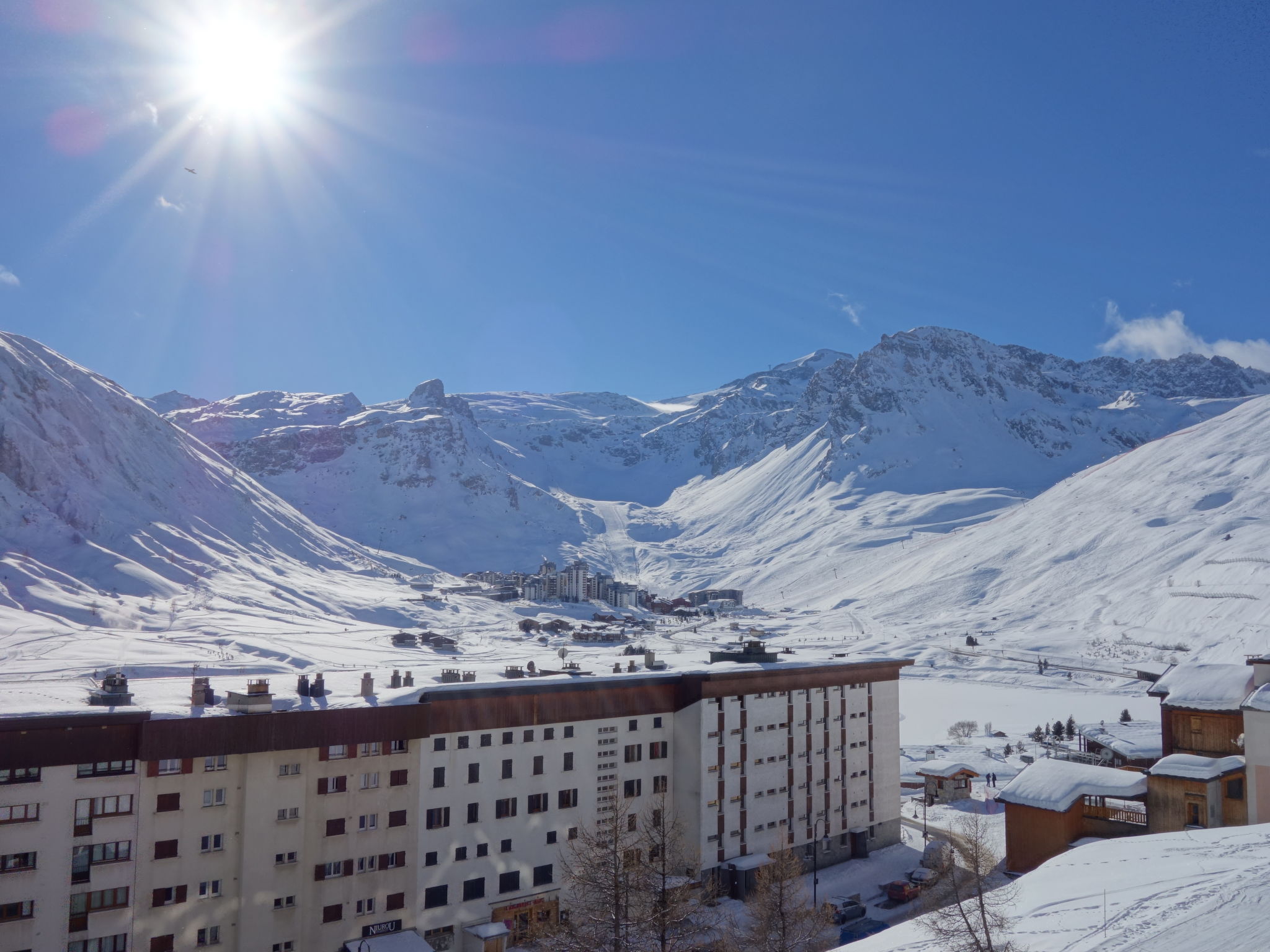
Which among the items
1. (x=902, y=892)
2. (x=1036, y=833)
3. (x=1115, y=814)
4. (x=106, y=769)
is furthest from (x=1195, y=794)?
(x=106, y=769)

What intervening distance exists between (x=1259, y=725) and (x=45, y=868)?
44.8 meters

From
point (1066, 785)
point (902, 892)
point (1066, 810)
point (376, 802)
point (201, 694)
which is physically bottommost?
point (902, 892)

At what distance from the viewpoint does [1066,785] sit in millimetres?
42812

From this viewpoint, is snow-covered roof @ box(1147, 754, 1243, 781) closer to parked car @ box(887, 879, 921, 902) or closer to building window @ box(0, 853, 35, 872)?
parked car @ box(887, 879, 921, 902)

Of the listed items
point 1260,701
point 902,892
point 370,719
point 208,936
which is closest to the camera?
point 208,936

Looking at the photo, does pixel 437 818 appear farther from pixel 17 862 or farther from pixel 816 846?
pixel 816 846

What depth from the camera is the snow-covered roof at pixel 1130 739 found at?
2213 inches

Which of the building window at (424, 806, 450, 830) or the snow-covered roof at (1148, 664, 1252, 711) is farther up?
the snow-covered roof at (1148, 664, 1252, 711)

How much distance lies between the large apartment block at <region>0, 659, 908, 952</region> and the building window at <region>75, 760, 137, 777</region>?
0.17 ft

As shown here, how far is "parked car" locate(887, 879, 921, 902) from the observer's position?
4512 centimetres

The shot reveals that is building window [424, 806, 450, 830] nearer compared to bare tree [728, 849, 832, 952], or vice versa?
bare tree [728, 849, 832, 952]

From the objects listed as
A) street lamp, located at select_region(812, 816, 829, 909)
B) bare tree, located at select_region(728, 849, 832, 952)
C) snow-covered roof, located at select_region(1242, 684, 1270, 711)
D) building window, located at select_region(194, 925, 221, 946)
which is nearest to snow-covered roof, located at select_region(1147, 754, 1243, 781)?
snow-covered roof, located at select_region(1242, 684, 1270, 711)

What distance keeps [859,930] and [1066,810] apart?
11.1 m

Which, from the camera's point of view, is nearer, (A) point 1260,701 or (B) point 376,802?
(B) point 376,802
